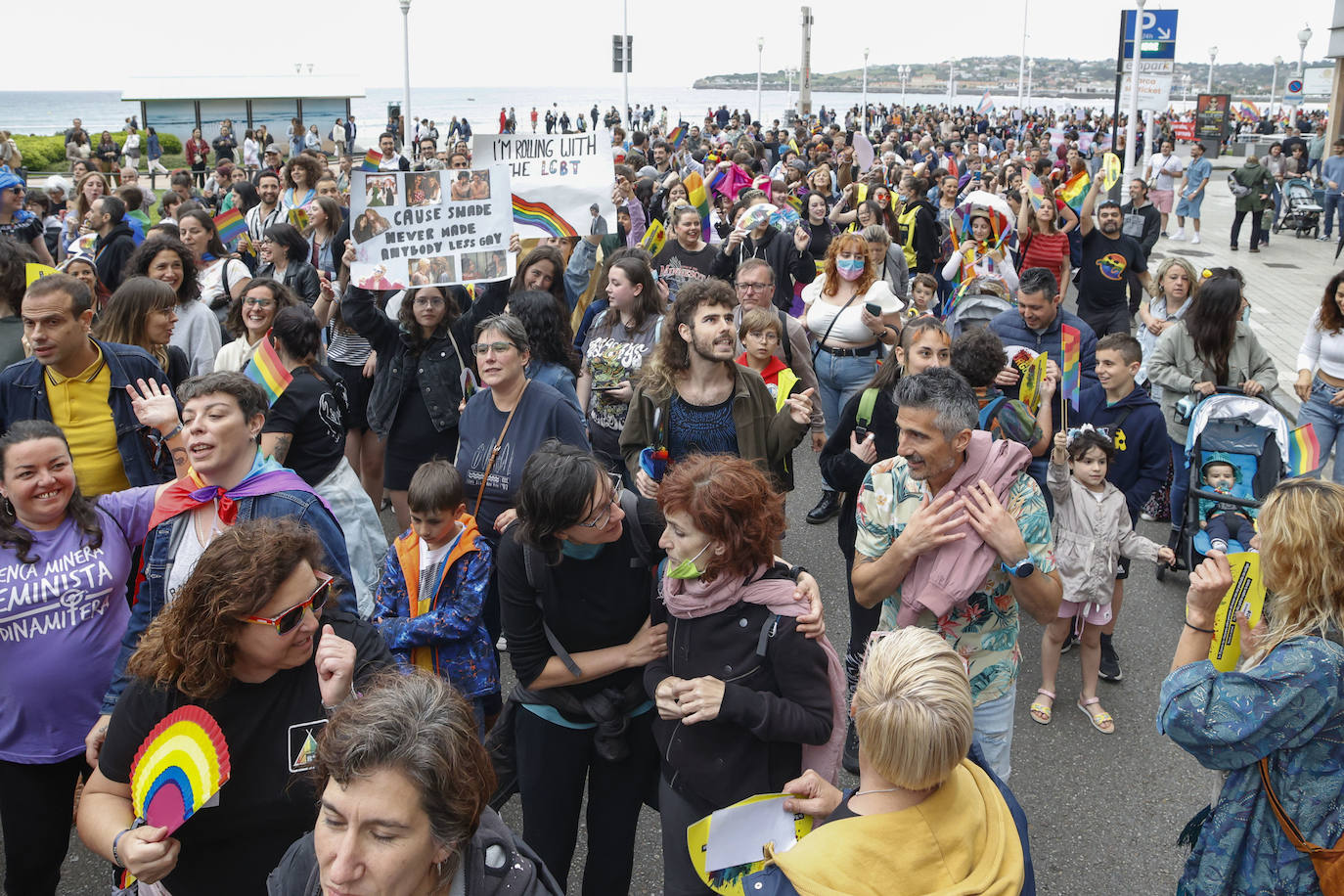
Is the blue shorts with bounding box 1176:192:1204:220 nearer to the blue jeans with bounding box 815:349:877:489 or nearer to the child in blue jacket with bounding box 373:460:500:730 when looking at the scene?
the blue jeans with bounding box 815:349:877:489

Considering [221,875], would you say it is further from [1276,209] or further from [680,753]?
[1276,209]

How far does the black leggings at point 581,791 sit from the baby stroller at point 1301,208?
937 inches

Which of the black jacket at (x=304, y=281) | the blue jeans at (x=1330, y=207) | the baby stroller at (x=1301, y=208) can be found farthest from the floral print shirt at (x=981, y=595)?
the baby stroller at (x=1301, y=208)

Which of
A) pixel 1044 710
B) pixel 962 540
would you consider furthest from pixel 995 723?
pixel 1044 710

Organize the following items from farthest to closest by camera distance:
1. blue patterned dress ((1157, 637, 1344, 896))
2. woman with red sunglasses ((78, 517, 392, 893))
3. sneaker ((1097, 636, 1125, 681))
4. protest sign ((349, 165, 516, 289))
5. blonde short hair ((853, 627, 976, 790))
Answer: protest sign ((349, 165, 516, 289)) → sneaker ((1097, 636, 1125, 681)) → blue patterned dress ((1157, 637, 1344, 896)) → woman with red sunglasses ((78, 517, 392, 893)) → blonde short hair ((853, 627, 976, 790))

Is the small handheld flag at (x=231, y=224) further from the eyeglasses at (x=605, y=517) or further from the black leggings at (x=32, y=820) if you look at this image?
the eyeglasses at (x=605, y=517)

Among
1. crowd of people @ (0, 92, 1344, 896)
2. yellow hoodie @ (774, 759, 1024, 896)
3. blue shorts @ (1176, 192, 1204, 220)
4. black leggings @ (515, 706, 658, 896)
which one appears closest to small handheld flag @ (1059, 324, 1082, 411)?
crowd of people @ (0, 92, 1344, 896)

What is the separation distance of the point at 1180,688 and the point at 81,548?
336 cm

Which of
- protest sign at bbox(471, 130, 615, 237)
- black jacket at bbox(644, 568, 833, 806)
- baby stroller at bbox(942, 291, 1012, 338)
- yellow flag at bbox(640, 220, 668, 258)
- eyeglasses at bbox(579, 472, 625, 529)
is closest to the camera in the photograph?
black jacket at bbox(644, 568, 833, 806)

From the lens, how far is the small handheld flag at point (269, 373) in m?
4.84

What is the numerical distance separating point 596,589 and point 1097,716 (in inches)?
123

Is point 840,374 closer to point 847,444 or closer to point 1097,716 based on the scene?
point 847,444

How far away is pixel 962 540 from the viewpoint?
3451 mm

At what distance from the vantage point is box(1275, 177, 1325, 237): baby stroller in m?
22.5
